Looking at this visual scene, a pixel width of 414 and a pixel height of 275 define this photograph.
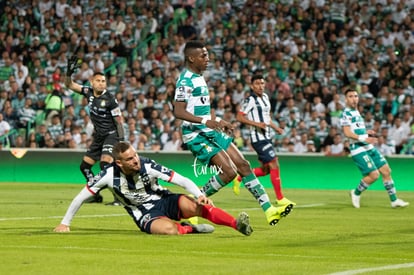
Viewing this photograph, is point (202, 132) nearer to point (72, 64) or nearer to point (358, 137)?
point (72, 64)

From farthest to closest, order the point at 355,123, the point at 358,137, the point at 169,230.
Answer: the point at 355,123
the point at 358,137
the point at 169,230

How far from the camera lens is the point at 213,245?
1164 cm

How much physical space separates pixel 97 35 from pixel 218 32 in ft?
12.9

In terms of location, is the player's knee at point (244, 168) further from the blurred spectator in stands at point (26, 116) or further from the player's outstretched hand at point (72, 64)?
the blurred spectator in stands at point (26, 116)

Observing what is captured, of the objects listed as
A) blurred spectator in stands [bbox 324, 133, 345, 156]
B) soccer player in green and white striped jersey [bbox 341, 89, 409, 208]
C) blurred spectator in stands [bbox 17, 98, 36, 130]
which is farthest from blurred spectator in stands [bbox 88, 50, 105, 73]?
soccer player in green and white striped jersey [bbox 341, 89, 409, 208]

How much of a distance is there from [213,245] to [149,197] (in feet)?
4.61

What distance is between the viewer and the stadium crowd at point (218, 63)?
97.6 ft

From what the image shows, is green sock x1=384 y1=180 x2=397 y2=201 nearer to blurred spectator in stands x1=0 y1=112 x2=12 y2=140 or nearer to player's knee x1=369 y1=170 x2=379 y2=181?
player's knee x1=369 y1=170 x2=379 y2=181

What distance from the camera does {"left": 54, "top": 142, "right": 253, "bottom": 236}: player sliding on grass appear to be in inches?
484

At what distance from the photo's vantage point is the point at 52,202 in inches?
790

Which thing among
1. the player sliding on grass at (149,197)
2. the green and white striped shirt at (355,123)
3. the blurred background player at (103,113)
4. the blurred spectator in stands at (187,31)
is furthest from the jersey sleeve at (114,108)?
the blurred spectator in stands at (187,31)

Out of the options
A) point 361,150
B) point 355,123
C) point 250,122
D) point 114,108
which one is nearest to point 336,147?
point 361,150

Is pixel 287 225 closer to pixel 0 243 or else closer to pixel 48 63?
pixel 0 243

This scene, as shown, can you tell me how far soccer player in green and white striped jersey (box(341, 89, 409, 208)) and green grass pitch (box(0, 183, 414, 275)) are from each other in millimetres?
1729
